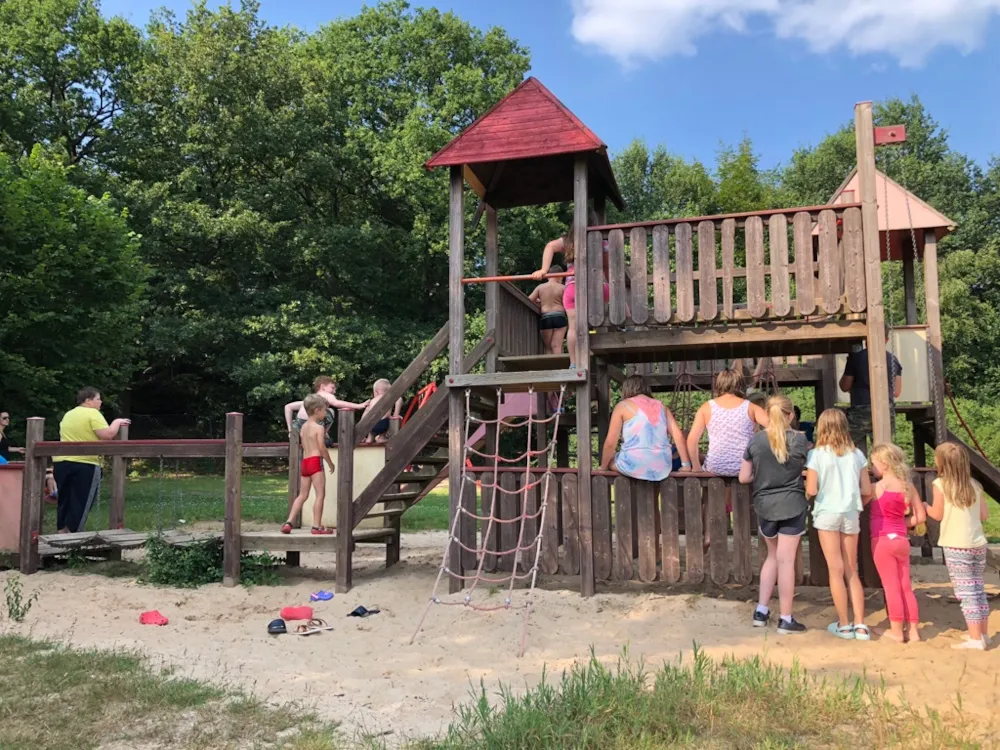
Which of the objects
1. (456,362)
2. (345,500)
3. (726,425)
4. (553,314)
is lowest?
(345,500)

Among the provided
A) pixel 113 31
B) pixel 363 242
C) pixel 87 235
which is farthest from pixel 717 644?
pixel 113 31

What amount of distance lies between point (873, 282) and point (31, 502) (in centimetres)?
868

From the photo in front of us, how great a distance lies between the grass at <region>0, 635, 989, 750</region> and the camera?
12.2 feet

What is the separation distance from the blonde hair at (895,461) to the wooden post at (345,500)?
488 centimetres

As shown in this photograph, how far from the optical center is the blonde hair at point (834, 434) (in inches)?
237

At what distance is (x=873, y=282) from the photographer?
6.98 m

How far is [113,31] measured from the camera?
28.7 m

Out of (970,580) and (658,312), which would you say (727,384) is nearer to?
(658,312)

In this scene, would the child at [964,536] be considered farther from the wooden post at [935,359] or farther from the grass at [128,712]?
the grass at [128,712]

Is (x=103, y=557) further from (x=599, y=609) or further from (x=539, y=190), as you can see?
(x=539, y=190)

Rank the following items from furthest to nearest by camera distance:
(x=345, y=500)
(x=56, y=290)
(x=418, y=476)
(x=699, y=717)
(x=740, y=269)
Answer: (x=56, y=290) < (x=418, y=476) < (x=345, y=500) < (x=740, y=269) < (x=699, y=717)

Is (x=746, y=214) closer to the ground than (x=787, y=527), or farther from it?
farther from it

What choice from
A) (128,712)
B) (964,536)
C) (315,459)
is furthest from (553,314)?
(128,712)

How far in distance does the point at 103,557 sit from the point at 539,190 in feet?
21.8
